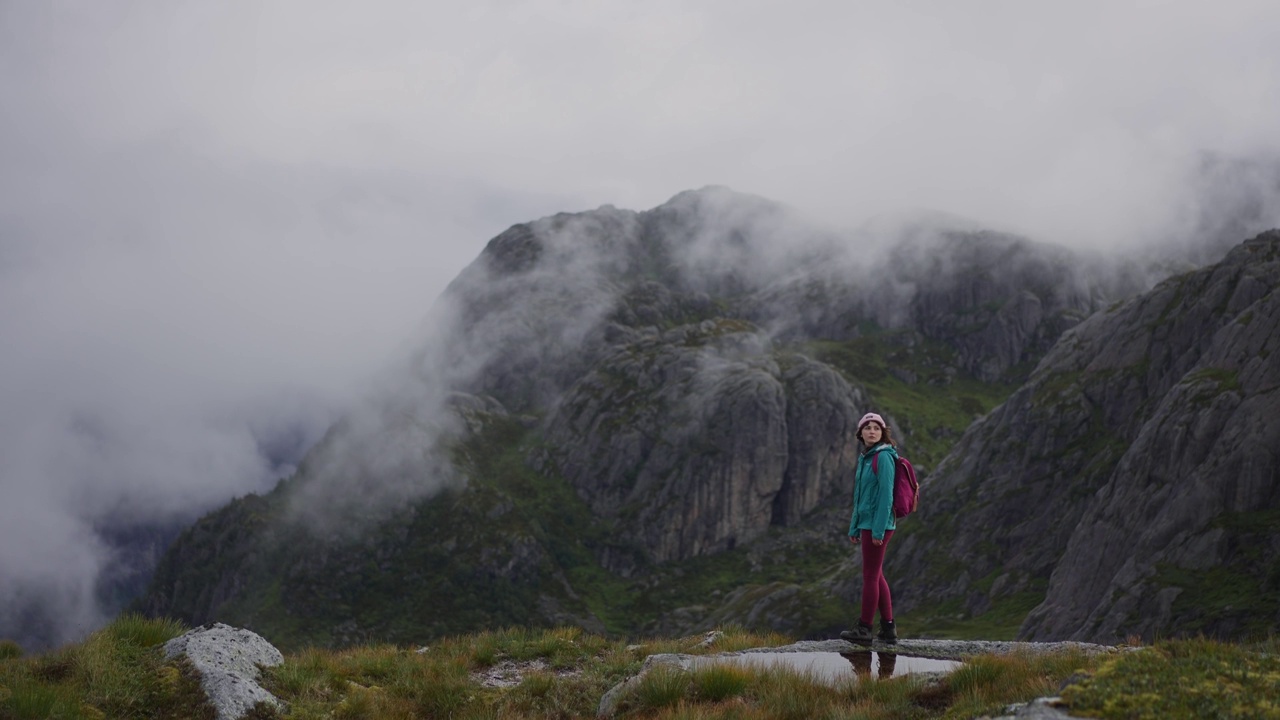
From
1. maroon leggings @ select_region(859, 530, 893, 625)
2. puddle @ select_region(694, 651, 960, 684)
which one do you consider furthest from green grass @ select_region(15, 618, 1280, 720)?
maroon leggings @ select_region(859, 530, 893, 625)

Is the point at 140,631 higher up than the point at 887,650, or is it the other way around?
the point at 140,631

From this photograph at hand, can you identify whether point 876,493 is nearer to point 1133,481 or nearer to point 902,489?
point 902,489

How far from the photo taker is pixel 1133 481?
11444 cm

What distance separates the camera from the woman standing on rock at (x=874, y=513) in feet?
57.6

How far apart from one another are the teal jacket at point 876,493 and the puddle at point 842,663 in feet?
8.40

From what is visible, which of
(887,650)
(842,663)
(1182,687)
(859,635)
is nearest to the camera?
(1182,687)

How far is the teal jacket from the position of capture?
57.4ft

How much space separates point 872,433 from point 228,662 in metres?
13.0

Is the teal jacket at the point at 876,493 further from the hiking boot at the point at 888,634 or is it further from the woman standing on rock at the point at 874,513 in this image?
the hiking boot at the point at 888,634

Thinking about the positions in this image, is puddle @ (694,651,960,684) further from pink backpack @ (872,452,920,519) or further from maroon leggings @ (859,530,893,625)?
pink backpack @ (872,452,920,519)

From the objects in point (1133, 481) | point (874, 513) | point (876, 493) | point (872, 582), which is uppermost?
point (876, 493)

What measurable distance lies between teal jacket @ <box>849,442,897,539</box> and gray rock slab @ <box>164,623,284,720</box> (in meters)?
11.4

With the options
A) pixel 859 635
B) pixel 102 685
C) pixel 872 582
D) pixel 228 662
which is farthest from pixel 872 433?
pixel 102 685

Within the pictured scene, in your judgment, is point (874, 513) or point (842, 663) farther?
point (874, 513)
